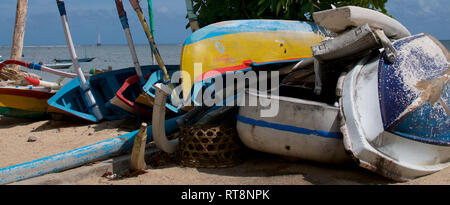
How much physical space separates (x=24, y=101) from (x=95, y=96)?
1.16 meters

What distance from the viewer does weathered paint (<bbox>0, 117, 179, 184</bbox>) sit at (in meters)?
3.80

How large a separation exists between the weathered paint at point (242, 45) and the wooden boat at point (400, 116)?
5.66 feet

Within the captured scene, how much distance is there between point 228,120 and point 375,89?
1519 mm

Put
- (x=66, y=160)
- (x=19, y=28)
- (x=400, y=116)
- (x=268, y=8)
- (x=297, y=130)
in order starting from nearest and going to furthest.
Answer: (x=400, y=116)
(x=297, y=130)
(x=66, y=160)
(x=268, y=8)
(x=19, y=28)

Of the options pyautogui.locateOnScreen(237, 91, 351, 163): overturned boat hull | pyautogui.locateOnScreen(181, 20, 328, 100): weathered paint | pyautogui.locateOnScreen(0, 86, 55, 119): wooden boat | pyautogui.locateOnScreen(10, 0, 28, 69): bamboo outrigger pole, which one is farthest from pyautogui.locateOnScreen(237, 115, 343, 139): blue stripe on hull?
pyautogui.locateOnScreen(10, 0, 28, 69): bamboo outrigger pole

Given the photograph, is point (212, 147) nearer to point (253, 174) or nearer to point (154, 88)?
point (253, 174)

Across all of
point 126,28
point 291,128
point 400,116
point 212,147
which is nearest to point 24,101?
point 126,28

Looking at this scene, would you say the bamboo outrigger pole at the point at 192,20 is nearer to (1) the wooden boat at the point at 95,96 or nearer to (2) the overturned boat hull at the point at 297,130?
(1) the wooden boat at the point at 95,96

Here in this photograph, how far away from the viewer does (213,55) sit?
480 cm

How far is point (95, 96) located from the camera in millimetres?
6852

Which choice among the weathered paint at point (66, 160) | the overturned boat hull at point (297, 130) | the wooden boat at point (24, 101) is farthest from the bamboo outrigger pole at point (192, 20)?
the overturned boat hull at point (297, 130)

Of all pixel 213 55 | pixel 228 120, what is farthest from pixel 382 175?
pixel 213 55

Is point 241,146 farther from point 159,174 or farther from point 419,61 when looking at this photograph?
point 419,61

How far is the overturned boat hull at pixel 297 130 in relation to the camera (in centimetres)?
338
